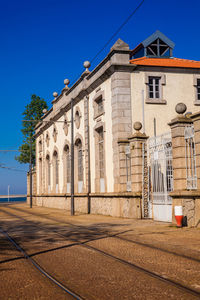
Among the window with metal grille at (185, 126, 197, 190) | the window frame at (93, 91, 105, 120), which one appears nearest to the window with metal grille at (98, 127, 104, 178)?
the window frame at (93, 91, 105, 120)

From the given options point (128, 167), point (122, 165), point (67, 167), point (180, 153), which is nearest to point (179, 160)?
point (180, 153)

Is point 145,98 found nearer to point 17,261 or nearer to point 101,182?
point 101,182

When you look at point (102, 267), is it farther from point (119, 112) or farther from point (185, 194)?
point (119, 112)

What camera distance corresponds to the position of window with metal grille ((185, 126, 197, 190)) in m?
12.4

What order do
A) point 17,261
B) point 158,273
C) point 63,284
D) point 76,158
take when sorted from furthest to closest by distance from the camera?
point 76,158, point 17,261, point 158,273, point 63,284

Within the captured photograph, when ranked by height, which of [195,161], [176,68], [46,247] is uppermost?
[176,68]

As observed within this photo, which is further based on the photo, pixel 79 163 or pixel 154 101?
pixel 79 163

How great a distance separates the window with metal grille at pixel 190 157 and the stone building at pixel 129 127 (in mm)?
1183

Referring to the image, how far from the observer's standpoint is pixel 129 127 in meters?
19.0

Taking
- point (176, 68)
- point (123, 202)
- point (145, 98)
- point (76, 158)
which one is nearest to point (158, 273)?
point (123, 202)

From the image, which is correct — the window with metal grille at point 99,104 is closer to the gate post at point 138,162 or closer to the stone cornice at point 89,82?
the stone cornice at point 89,82

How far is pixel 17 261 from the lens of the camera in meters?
7.16

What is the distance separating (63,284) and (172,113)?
53.4 ft

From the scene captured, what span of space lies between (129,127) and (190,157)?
21.9 ft
